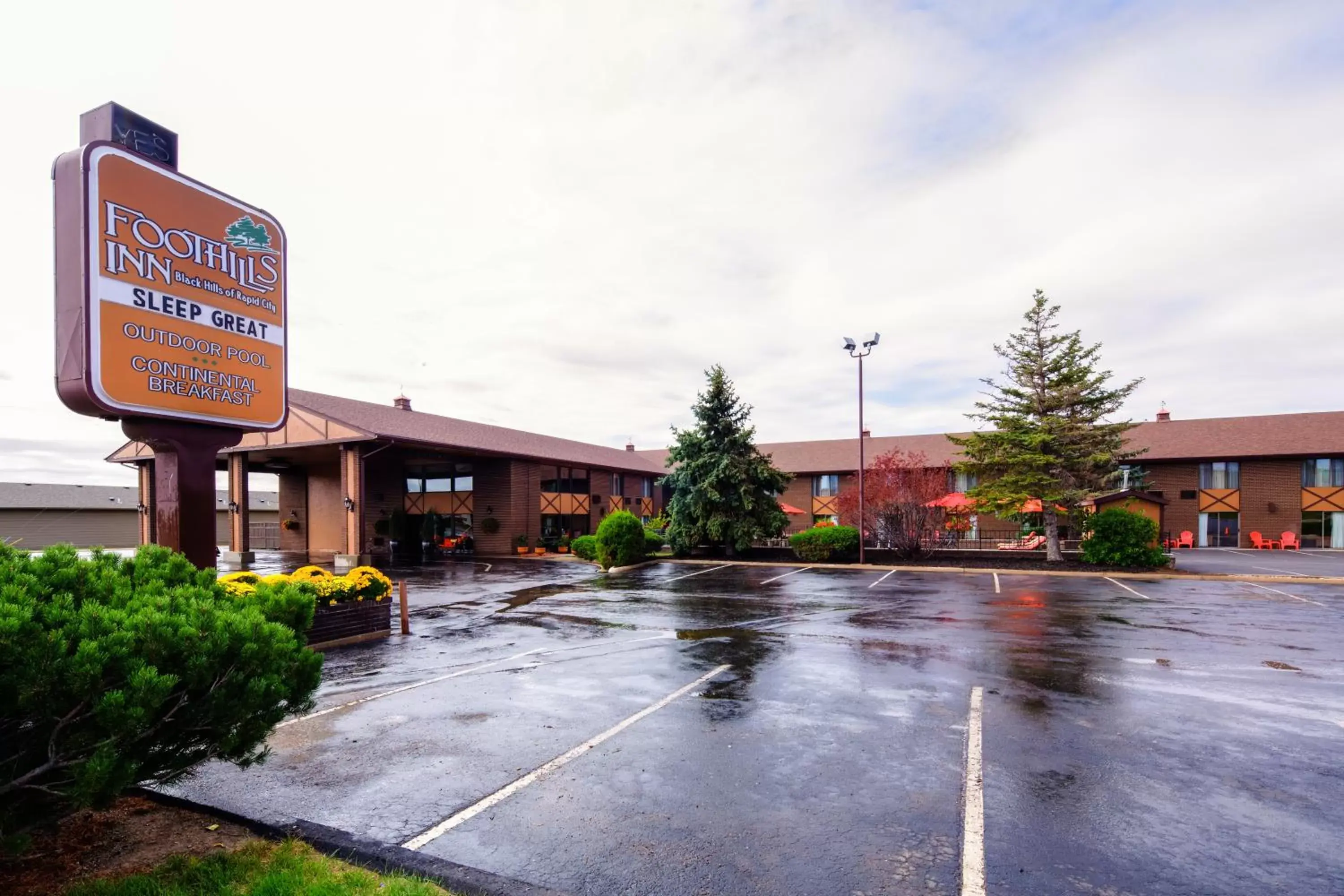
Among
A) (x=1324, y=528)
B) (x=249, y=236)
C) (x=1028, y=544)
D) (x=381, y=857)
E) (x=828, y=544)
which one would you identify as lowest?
(x=1028, y=544)

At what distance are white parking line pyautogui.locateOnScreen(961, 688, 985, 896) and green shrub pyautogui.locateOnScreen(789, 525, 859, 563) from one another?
21265 mm

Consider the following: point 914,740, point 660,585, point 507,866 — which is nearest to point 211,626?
point 507,866

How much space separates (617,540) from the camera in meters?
26.0

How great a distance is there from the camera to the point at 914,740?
21.2 ft

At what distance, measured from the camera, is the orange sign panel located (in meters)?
6.89

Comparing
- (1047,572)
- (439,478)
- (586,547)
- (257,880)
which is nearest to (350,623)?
(257,880)

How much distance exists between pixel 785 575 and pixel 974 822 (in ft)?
61.7

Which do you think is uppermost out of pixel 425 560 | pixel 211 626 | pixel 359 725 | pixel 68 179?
pixel 68 179

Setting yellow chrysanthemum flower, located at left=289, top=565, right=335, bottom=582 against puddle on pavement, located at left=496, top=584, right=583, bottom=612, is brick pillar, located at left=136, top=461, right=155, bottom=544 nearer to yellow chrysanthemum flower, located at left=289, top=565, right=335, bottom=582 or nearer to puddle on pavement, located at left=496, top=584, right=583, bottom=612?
puddle on pavement, located at left=496, top=584, right=583, bottom=612

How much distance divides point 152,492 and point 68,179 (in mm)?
37539

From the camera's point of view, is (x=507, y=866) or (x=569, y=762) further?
(x=569, y=762)

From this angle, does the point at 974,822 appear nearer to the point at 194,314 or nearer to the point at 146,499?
the point at 194,314

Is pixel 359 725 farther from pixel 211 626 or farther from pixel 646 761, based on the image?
pixel 211 626

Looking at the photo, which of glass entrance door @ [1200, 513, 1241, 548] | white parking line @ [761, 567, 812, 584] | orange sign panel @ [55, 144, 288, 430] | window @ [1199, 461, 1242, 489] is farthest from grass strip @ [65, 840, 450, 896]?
window @ [1199, 461, 1242, 489]
